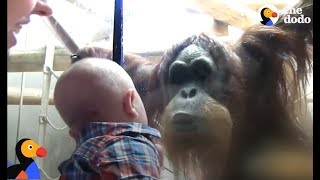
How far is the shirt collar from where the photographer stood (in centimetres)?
70

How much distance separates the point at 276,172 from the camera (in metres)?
0.72

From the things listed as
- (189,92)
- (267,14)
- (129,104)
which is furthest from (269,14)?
(129,104)

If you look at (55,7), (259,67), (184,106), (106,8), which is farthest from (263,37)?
(55,7)

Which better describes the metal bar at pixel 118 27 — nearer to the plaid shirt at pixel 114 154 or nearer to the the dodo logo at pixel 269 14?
the plaid shirt at pixel 114 154

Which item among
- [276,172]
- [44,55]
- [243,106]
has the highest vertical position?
[44,55]

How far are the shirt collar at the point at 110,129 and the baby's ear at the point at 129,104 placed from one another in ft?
0.07

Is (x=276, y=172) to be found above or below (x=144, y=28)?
below

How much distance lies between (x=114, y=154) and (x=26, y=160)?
0.64 feet

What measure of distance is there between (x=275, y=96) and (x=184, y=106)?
0.58ft

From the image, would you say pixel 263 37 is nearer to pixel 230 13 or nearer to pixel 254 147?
pixel 230 13

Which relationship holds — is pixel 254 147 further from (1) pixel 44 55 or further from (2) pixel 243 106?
(1) pixel 44 55

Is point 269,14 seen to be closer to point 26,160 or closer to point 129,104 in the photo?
point 129,104

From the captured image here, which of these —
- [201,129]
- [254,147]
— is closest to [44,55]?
[201,129]

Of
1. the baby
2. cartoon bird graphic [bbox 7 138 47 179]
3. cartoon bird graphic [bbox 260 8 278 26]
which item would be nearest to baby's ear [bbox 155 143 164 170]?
the baby
